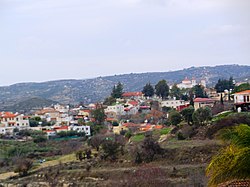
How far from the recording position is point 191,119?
124 ft

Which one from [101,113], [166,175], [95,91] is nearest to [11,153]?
[101,113]

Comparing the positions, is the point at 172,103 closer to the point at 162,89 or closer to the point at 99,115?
the point at 162,89

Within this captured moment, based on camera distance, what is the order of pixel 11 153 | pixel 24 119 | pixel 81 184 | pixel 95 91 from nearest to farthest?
pixel 81 184, pixel 11 153, pixel 24 119, pixel 95 91

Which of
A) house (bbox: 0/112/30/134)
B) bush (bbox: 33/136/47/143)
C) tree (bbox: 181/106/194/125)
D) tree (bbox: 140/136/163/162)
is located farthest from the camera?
house (bbox: 0/112/30/134)

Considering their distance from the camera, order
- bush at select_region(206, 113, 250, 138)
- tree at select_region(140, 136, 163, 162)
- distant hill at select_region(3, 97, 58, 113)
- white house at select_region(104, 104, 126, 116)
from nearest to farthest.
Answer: bush at select_region(206, 113, 250, 138) < tree at select_region(140, 136, 163, 162) < white house at select_region(104, 104, 126, 116) < distant hill at select_region(3, 97, 58, 113)

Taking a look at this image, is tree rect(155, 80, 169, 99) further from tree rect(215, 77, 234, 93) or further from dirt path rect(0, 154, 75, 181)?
dirt path rect(0, 154, 75, 181)

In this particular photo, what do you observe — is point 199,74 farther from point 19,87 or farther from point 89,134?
point 89,134

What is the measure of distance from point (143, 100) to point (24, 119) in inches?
681

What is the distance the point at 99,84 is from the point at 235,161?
545 ft

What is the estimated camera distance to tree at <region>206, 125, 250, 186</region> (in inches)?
160

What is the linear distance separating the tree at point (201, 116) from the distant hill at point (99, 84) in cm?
10988

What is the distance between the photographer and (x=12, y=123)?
2457 inches

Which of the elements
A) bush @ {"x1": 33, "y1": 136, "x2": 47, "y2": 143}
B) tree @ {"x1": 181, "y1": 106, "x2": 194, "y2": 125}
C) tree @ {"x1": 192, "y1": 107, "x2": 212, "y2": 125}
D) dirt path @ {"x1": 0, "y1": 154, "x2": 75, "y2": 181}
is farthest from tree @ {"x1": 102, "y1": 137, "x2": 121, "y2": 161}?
bush @ {"x1": 33, "y1": 136, "x2": 47, "y2": 143}

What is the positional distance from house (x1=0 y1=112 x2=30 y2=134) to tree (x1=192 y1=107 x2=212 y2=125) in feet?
98.1
